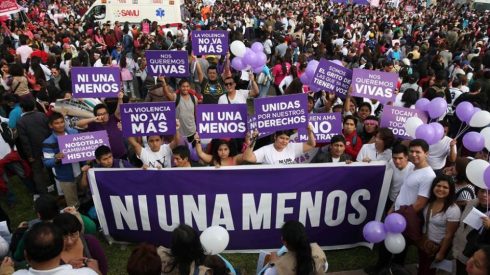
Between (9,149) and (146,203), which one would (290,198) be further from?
(9,149)

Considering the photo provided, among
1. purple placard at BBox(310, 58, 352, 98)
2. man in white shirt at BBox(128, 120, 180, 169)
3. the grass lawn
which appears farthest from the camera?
purple placard at BBox(310, 58, 352, 98)

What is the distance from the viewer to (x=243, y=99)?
6816 mm

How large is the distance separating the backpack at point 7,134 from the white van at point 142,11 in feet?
41.5

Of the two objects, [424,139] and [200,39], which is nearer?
[424,139]

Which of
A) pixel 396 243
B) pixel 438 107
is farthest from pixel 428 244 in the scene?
pixel 438 107

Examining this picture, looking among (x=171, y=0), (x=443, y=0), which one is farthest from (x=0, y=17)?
(x=443, y=0)

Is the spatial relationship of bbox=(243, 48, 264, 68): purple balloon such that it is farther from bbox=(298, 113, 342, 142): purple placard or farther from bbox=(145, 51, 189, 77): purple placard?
bbox=(298, 113, 342, 142): purple placard

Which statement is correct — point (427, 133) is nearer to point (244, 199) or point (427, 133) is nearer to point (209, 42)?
point (244, 199)

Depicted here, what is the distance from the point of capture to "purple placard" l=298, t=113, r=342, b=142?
5.56 m

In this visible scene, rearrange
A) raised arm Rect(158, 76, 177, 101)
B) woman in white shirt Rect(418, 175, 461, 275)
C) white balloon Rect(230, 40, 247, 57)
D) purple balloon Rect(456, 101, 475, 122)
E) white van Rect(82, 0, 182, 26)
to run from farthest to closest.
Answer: white van Rect(82, 0, 182, 26) < white balloon Rect(230, 40, 247, 57) < raised arm Rect(158, 76, 177, 101) < purple balloon Rect(456, 101, 475, 122) < woman in white shirt Rect(418, 175, 461, 275)

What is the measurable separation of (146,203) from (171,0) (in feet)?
48.6

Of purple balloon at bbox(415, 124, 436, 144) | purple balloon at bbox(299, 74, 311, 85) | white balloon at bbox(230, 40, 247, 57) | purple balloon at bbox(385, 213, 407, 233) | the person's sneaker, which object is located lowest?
the person's sneaker

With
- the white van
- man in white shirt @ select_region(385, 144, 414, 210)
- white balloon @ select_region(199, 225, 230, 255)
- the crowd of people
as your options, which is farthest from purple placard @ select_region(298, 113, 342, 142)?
the white van

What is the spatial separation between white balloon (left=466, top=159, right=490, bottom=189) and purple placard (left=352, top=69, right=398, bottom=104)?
2.45m
